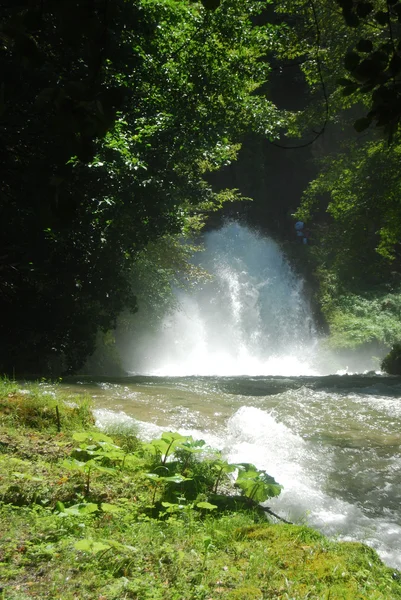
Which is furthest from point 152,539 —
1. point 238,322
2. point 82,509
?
point 238,322

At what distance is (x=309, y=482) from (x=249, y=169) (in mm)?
24615

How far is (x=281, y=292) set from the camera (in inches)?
926

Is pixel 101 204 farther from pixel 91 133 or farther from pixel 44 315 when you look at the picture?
pixel 91 133

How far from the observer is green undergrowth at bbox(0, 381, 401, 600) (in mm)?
2055

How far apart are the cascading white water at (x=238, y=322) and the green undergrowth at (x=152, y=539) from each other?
49.9ft

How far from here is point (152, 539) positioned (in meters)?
2.49

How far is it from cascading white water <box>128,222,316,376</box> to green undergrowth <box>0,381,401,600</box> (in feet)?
49.9

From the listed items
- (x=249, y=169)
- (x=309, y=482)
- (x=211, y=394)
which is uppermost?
(x=249, y=169)

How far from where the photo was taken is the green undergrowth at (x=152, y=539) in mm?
2055

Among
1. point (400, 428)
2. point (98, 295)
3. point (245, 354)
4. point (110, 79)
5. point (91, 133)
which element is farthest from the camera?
point (245, 354)

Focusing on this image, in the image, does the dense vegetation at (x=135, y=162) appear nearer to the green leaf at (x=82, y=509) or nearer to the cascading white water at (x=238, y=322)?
the green leaf at (x=82, y=509)

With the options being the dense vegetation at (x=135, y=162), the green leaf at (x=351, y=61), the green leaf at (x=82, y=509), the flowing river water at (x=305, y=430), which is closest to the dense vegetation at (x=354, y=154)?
the green leaf at (x=351, y=61)

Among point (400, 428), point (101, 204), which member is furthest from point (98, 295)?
point (400, 428)

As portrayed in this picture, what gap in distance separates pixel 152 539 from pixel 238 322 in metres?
20.0
